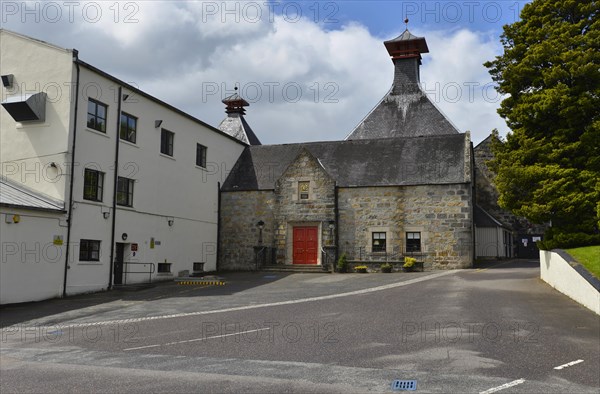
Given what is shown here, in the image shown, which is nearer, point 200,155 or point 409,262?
point 409,262

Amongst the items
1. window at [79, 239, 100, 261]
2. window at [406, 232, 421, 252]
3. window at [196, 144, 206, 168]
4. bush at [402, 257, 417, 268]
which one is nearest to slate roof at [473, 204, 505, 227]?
window at [406, 232, 421, 252]

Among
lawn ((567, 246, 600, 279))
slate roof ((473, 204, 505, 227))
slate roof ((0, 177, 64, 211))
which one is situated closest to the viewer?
lawn ((567, 246, 600, 279))

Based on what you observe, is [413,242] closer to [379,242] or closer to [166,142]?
[379,242]

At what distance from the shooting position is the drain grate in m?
7.29

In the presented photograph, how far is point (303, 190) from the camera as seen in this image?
2866 cm

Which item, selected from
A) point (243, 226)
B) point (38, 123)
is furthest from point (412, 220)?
point (38, 123)

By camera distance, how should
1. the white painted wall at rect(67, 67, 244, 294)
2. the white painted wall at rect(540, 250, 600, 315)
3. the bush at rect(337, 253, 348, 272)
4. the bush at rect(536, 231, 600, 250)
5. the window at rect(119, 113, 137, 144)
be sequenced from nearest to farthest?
the white painted wall at rect(540, 250, 600, 315) < the bush at rect(536, 231, 600, 250) < the white painted wall at rect(67, 67, 244, 294) < the window at rect(119, 113, 137, 144) < the bush at rect(337, 253, 348, 272)

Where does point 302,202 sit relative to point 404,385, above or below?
above

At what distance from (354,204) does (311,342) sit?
17.8 meters

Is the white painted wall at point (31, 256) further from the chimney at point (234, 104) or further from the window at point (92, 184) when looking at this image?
the chimney at point (234, 104)

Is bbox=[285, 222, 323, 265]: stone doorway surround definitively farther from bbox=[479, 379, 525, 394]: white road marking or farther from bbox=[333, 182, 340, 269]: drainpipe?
bbox=[479, 379, 525, 394]: white road marking

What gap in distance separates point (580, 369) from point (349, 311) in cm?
659

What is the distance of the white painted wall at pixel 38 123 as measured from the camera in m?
20.0

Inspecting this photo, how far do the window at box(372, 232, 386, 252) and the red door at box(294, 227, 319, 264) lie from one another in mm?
2984
